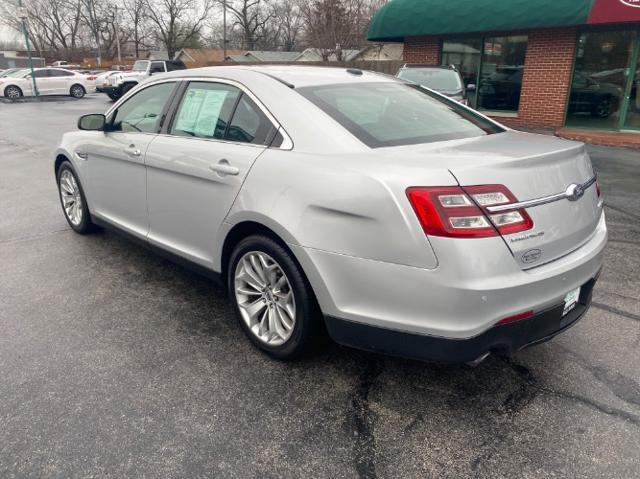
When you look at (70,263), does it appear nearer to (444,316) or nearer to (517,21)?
(444,316)

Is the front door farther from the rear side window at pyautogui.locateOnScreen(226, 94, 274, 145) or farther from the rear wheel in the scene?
the rear wheel

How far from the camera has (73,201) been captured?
520 cm

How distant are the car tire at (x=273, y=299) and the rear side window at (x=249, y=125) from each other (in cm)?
57

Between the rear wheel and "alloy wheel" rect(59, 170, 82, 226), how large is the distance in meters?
25.4

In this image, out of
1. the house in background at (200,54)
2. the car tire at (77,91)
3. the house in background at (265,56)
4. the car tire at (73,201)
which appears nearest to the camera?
the car tire at (73,201)

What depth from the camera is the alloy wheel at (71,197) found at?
5020 millimetres

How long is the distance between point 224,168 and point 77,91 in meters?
28.5

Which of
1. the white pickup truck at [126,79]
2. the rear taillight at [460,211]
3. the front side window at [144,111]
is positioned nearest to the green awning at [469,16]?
the front side window at [144,111]

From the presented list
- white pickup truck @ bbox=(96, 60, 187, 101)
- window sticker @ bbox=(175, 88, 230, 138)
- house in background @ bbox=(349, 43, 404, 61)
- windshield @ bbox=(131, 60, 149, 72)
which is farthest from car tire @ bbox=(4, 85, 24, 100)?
window sticker @ bbox=(175, 88, 230, 138)

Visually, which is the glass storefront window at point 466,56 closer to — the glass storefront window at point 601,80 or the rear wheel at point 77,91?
the glass storefront window at point 601,80

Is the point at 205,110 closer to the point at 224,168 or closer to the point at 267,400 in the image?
the point at 224,168

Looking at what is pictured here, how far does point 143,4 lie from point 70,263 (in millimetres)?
74349

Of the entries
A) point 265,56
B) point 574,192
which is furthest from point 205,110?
point 265,56

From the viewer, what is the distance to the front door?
380 cm
